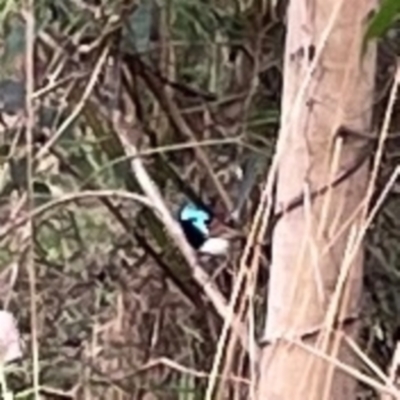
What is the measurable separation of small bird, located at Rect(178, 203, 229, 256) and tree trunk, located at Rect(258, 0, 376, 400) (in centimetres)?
48

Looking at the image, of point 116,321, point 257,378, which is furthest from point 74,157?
point 257,378

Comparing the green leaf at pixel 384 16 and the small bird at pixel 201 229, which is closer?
the green leaf at pixel 384 16

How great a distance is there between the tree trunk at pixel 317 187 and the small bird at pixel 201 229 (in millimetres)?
483

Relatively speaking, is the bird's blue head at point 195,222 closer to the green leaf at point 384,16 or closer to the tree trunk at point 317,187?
the tree trunk at point 317,187

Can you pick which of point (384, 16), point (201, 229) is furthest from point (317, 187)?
point (201, 229)

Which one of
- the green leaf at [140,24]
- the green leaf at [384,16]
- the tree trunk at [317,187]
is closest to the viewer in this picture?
the green leaf at [384,16]

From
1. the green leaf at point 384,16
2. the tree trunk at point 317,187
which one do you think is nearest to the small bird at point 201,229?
the tree trunk at point 317,187

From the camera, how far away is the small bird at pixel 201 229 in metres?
1.61

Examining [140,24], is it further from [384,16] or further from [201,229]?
[384,16]

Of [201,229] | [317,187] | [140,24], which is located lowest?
[201,229]

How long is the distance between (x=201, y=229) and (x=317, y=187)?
54cm

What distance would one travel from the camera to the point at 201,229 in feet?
5.34

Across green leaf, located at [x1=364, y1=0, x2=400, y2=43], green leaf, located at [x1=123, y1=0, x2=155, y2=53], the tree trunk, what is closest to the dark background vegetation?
green leaf, located at [x1=123, y1=0, x2=155, y2=53]

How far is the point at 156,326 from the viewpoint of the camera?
1718mm
